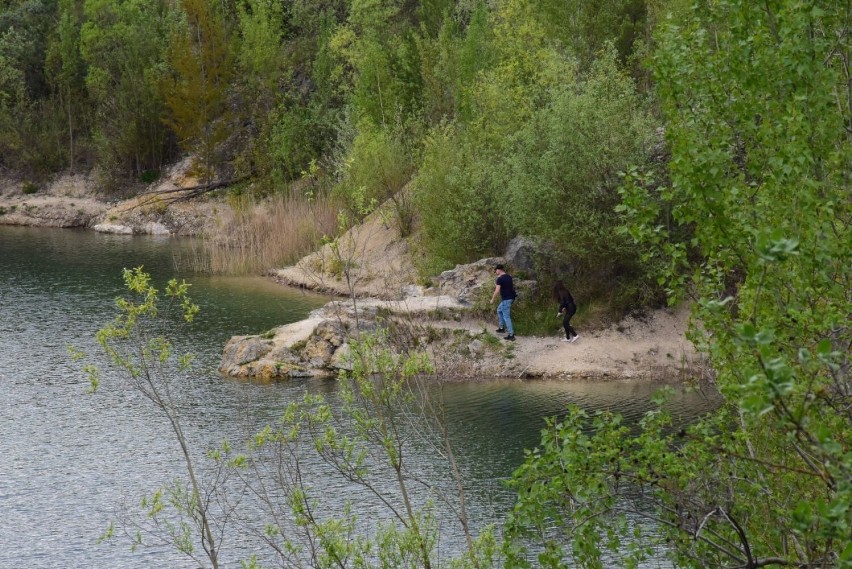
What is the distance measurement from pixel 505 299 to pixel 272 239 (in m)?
18.8

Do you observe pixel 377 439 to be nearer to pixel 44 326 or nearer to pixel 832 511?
pixel 832 511

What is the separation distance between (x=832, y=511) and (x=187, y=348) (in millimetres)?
27161

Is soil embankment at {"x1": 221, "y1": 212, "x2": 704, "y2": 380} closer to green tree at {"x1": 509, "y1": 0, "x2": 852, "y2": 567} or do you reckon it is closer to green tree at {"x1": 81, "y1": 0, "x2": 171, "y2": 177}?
green tree at {"x1": 509, "y1": 0, "x2": 852, "y2": 567}

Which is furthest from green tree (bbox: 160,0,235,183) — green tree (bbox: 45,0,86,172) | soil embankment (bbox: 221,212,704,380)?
soil embankment (bbox: 221,212,704,380)

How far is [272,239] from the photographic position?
4603cm

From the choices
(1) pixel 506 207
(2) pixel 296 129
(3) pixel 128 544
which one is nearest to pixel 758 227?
(3) pixel 128 544

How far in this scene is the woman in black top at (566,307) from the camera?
2911cm

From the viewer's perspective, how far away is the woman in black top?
2911cm

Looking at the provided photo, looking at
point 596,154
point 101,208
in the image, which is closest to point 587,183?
point 596,154

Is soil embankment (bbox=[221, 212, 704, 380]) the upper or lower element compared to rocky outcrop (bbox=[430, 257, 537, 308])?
lower

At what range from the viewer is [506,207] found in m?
32.4

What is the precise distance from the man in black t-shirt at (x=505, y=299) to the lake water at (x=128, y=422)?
7.62 ft

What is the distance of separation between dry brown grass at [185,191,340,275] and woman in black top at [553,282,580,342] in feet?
50.9

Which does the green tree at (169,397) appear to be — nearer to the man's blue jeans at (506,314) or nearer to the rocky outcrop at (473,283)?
the rocky outcrop at (473,283)
